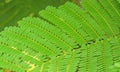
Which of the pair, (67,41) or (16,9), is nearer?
(67,41)

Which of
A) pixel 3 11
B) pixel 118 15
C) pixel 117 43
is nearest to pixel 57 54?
pixel 117 43

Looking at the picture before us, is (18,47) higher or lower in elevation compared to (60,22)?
lower

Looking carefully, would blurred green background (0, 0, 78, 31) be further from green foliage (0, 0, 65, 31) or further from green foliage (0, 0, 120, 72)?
green foliage (0, 0, 120, 72)

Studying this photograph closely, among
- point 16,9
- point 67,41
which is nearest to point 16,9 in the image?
point 16,9

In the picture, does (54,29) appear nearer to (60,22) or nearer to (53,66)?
(60,22)

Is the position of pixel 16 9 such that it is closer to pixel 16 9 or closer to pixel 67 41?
pixel 16 9

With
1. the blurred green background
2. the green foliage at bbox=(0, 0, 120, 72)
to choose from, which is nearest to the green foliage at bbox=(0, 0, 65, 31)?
the blurred green background

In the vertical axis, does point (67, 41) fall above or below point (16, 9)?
below
